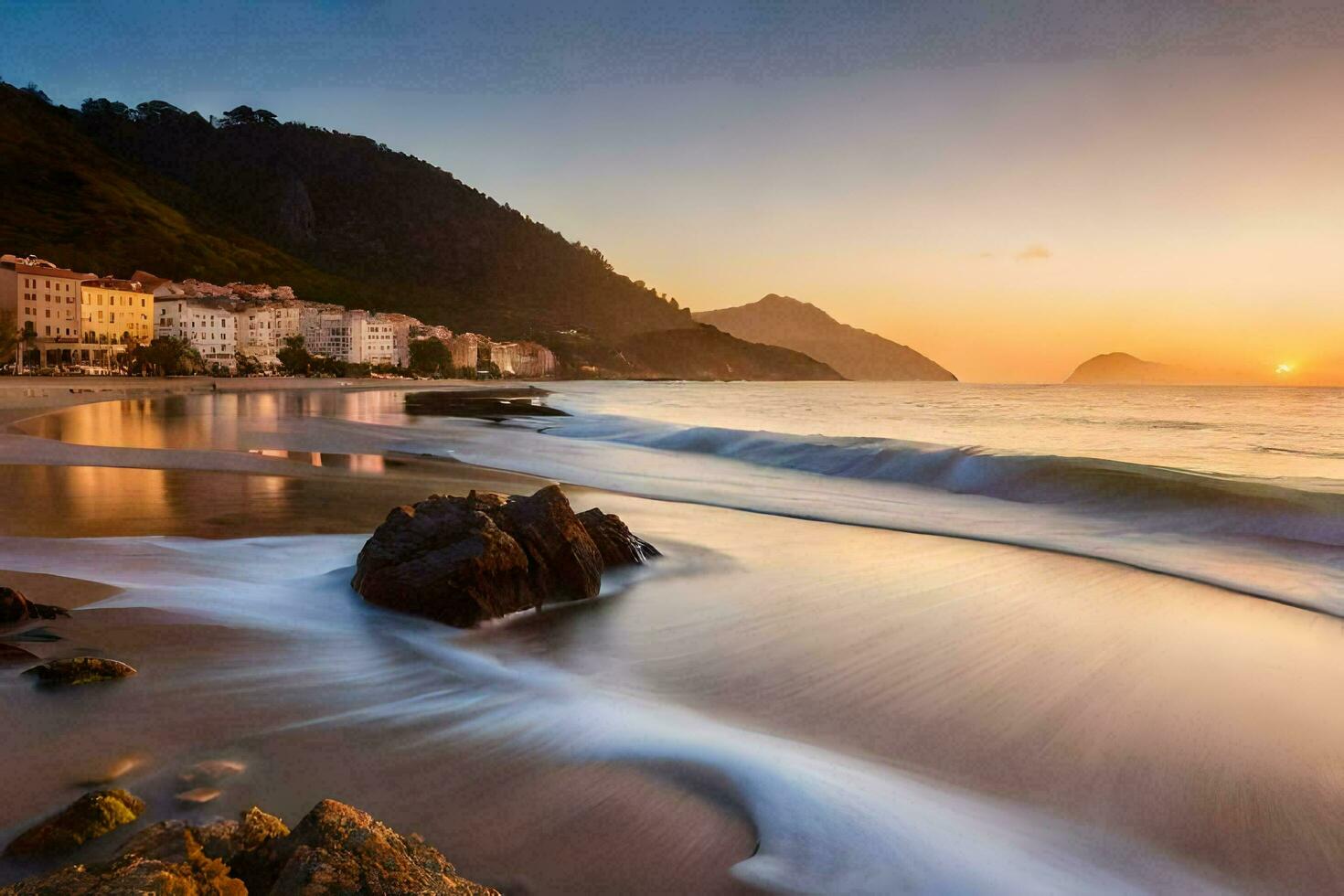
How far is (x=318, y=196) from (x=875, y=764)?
208382 millimetres

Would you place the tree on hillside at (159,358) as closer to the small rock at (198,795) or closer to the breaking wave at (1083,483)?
the breaking wave at (1083,483)

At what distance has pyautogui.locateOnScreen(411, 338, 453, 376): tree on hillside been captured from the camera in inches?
4820

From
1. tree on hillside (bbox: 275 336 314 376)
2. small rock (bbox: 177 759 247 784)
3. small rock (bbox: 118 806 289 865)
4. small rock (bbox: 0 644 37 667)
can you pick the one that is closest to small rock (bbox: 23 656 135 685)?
small rock (bbox: 0 644 37 667)

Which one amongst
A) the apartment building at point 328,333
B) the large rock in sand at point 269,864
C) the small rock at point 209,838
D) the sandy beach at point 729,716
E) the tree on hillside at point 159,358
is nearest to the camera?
the large rock in sand at point 269,864

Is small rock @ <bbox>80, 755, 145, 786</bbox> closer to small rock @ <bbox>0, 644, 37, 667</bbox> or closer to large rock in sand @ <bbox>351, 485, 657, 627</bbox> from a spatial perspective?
small rock @ <bbox>0, 644, 37, 667</bbox>

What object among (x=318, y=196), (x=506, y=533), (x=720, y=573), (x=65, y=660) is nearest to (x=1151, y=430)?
(x=720, y=573)

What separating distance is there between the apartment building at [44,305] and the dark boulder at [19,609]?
83.3 m

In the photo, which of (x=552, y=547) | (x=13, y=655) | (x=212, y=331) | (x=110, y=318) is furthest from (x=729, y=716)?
(x=212, y=331)

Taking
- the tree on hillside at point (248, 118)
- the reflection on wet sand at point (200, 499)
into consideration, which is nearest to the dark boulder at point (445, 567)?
the reflection on wet sand at point (200, 499)

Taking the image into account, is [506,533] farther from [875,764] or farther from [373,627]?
[875,764]

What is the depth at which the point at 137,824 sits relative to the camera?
252 centimetres

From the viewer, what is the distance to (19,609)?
4.58 metres

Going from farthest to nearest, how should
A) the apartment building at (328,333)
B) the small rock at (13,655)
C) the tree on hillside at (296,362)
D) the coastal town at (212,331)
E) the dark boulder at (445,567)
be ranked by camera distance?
1. the apartment building at (328,333)
2. the tree on hillside at (296,362)
3. the coastal town at (212,331)
4. the dark boulder at (445,567)
5. the small rock at (13,655)

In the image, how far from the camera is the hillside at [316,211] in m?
149
